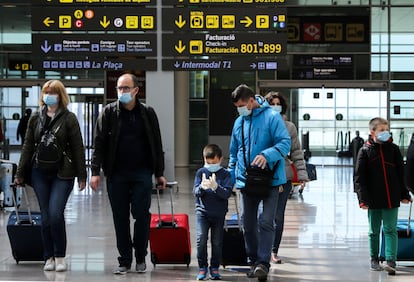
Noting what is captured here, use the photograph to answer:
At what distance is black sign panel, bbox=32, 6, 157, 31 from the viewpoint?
634 inches

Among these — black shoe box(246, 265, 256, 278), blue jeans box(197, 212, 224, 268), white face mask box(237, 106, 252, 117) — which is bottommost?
black shoe box(246, 265, 256, 278)

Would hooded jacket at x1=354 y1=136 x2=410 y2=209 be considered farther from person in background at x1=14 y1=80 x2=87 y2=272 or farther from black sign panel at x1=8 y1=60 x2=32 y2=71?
black sign panel at x1=8 y1=60 x2=32 y2=71

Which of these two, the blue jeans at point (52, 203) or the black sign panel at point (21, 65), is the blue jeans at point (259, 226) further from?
the black sign panel at point (21, 65)

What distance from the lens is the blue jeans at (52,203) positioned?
291 inches

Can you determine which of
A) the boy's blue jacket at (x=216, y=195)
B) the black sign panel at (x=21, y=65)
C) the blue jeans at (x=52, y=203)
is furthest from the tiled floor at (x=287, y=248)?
the black sign panel at (x=21, y=65)

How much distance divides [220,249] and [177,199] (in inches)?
325

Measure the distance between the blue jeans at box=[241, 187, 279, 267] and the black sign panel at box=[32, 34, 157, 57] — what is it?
372 inches

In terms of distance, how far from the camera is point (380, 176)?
774 cm

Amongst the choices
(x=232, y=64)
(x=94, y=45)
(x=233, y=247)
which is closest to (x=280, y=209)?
(x=233, y=247)

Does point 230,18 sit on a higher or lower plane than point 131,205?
higher

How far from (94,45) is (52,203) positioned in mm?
9242

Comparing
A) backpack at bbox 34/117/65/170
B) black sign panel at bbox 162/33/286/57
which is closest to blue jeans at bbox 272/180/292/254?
backpack at bbox 34/117/65/170

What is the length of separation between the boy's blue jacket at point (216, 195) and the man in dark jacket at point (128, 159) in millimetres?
400

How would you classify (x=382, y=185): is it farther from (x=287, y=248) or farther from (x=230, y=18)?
(x=230, y=18)
